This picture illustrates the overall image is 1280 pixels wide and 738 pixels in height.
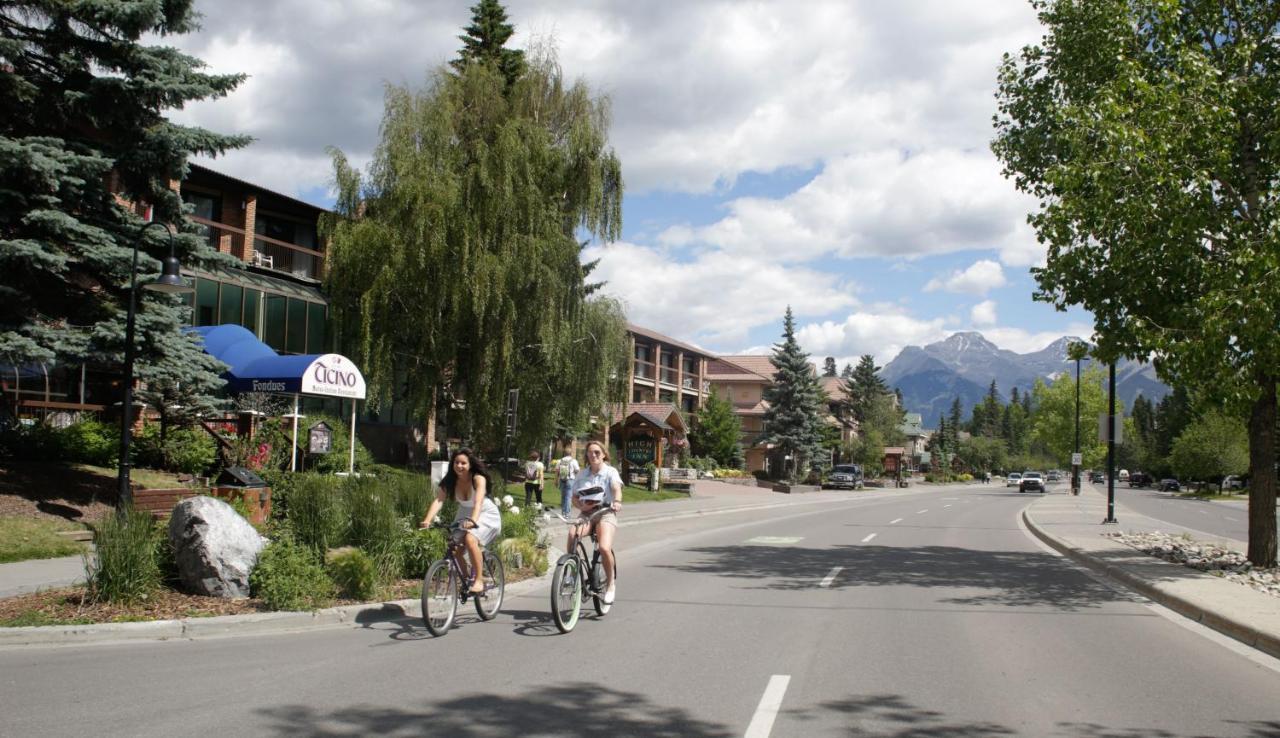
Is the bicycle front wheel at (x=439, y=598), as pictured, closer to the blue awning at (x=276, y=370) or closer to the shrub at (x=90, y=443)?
the shrub at (x=90, y=443)

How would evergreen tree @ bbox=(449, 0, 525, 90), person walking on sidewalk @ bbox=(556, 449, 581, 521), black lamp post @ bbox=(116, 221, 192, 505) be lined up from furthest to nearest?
evergreen tree @ bbox=(449, 0, 525, 90)
person walking on sidewalk @ bbox=(556, 449, 581, 521)
black lamp post @ bbox=(116, 221, 192, 505)

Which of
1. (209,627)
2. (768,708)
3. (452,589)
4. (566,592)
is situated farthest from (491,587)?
(768,708)

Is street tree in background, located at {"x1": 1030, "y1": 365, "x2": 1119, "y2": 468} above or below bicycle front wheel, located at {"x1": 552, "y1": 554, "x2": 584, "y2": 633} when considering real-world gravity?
above

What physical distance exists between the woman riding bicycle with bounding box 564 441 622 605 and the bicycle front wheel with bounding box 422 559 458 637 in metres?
1.24

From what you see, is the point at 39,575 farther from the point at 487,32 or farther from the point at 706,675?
the point at 487,32

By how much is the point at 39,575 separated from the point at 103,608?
3014mm

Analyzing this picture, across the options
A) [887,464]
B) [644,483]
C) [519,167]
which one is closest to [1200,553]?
[519,167]

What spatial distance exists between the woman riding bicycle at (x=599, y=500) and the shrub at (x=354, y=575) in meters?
2.21

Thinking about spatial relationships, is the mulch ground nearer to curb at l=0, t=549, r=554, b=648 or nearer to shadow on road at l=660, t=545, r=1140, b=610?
curb at l=0, t=549, r=554, b=648

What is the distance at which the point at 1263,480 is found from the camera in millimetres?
14406

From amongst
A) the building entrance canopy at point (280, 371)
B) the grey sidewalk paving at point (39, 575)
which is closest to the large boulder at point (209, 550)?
the grey sidewalk paving at point (39, 575)

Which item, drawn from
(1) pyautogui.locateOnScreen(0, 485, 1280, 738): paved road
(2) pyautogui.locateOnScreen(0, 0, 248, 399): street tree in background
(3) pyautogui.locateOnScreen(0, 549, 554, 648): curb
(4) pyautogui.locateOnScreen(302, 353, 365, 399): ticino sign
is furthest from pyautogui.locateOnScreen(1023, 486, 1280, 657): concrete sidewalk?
(4) pyautogui.locateOnScreen(302, 353, 365, 399): ticino sign

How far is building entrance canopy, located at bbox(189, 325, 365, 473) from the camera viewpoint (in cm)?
2111

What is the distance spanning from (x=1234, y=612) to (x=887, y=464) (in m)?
86.3
